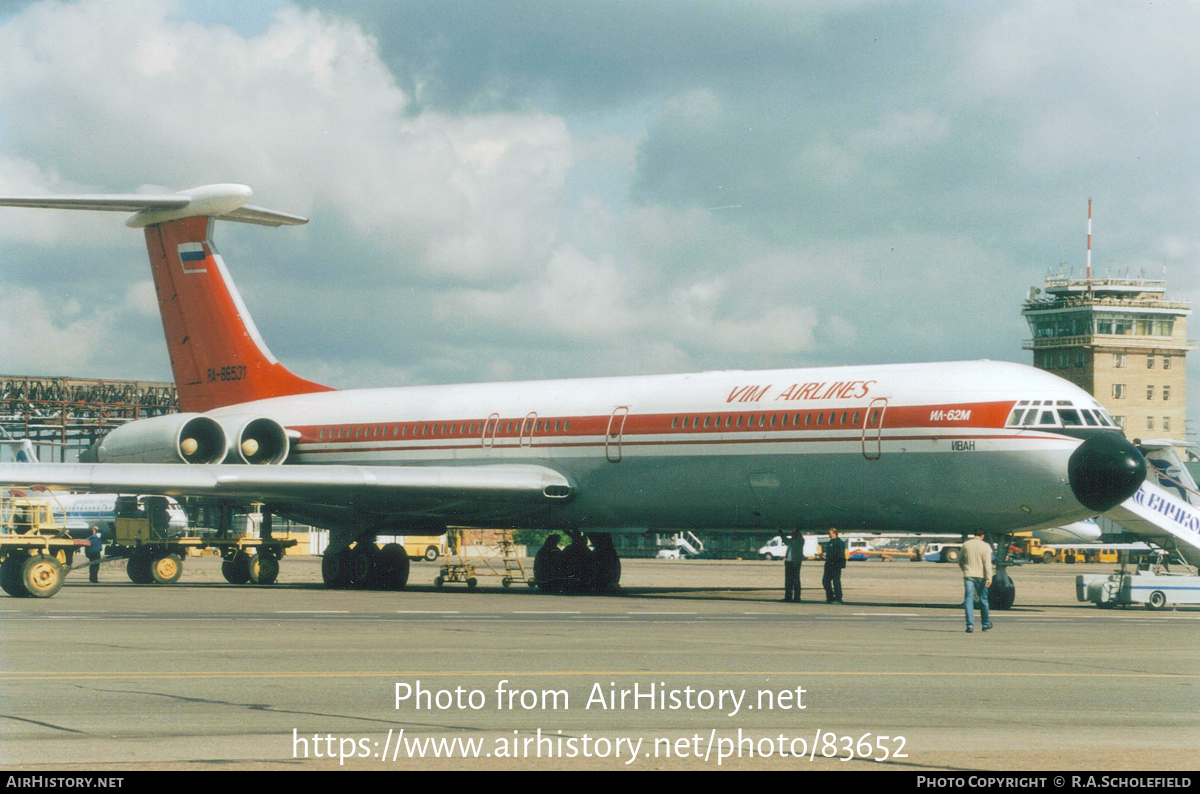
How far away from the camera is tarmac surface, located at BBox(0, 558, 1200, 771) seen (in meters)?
9.09

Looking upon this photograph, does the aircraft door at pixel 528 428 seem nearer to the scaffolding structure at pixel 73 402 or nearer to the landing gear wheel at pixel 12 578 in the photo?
the landing gear wheel at pixel 12 578

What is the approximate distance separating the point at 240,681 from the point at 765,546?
7582 cm

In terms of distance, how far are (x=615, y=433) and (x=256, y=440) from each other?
10.8 m

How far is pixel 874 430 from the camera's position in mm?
26250

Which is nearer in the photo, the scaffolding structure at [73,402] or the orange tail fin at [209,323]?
the orange tail fin at [209,323]

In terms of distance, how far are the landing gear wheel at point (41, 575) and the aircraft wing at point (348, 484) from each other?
164 centimetres

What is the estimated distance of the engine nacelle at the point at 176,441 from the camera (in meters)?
34.2

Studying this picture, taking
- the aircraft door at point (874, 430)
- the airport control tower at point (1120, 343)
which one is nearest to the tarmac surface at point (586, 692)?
the aircraft door at point (874, 430)

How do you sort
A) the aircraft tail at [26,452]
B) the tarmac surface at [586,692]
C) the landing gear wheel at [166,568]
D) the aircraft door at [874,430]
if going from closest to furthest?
the tarmac surface at [586,692] < the aircraft door at [874,430] < the landing gear wheel at [166,568] < the aircraft tail at [26,452]

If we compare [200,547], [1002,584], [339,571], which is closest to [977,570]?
[1002,584]

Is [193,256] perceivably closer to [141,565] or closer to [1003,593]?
[141,565]

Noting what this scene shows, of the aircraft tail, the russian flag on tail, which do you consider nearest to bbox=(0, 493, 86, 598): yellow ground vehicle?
the russian flag on tail

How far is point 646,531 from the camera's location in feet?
103

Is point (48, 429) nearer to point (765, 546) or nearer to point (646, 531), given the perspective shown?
point (765, 546)
